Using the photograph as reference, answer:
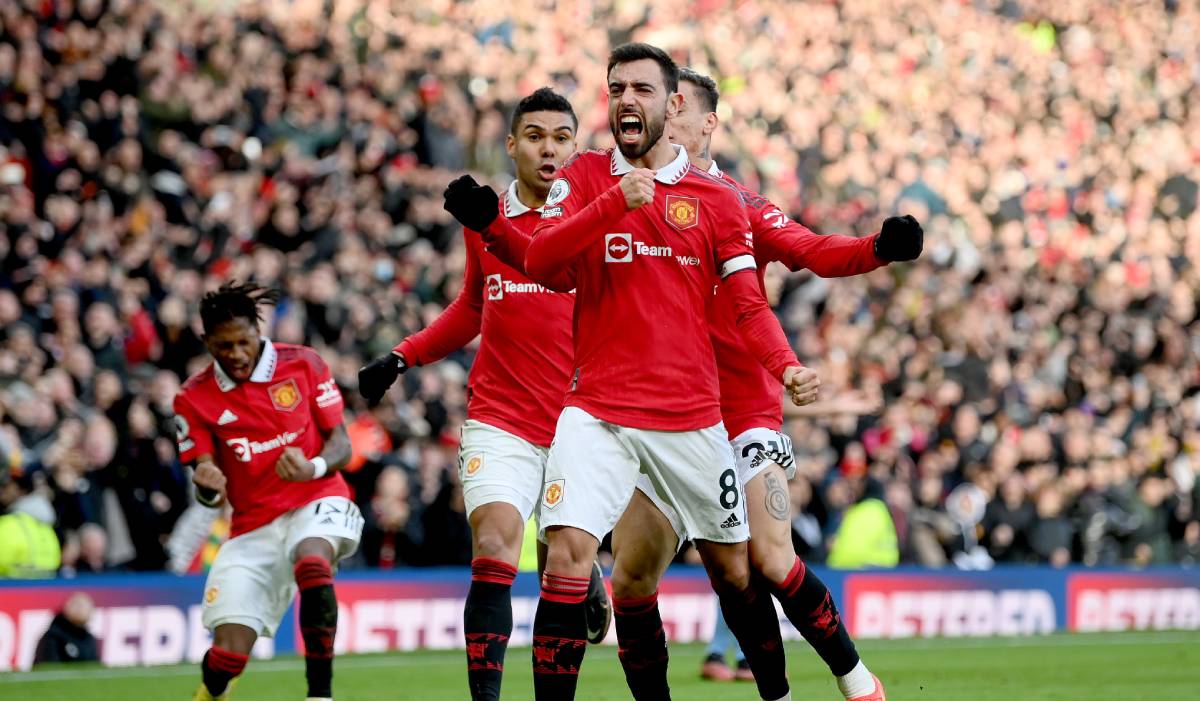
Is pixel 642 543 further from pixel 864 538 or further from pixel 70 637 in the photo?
pixel 864 538

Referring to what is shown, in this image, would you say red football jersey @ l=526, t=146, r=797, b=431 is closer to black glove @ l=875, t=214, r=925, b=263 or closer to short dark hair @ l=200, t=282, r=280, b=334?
black glove @ l=875, t=214, r=925, b=263

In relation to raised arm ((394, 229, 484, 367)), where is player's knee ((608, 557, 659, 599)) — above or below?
below

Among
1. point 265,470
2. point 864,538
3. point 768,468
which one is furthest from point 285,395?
point 864,538

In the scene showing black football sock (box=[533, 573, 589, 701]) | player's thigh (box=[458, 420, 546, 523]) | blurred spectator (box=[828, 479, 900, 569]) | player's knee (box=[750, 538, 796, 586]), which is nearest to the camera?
black football sock (box=[533, 573, 589, 701])

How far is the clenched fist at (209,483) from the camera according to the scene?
9.09m

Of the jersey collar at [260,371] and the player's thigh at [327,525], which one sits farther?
the jersey collar at [260,371]

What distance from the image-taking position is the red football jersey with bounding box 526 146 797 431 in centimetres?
733

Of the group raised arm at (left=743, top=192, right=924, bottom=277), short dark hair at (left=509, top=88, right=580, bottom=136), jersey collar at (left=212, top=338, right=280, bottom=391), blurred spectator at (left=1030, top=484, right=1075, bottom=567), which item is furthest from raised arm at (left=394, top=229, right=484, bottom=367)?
blurred spectator at (left=1030, top=484, right=1075, bottom=567)

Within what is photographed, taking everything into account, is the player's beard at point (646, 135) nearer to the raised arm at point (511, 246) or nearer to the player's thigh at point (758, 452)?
the raised arm at point (511, 246)

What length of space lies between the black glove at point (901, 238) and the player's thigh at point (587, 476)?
53.4 inches

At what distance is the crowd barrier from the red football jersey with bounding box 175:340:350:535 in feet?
15.2

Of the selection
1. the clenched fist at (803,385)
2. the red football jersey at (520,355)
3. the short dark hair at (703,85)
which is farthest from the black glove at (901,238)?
the red football jersey at (520,355)

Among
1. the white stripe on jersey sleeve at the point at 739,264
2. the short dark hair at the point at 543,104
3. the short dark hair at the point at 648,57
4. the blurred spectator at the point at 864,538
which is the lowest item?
the blurred spectator at the point at 864,538

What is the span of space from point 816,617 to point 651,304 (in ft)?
5.48
